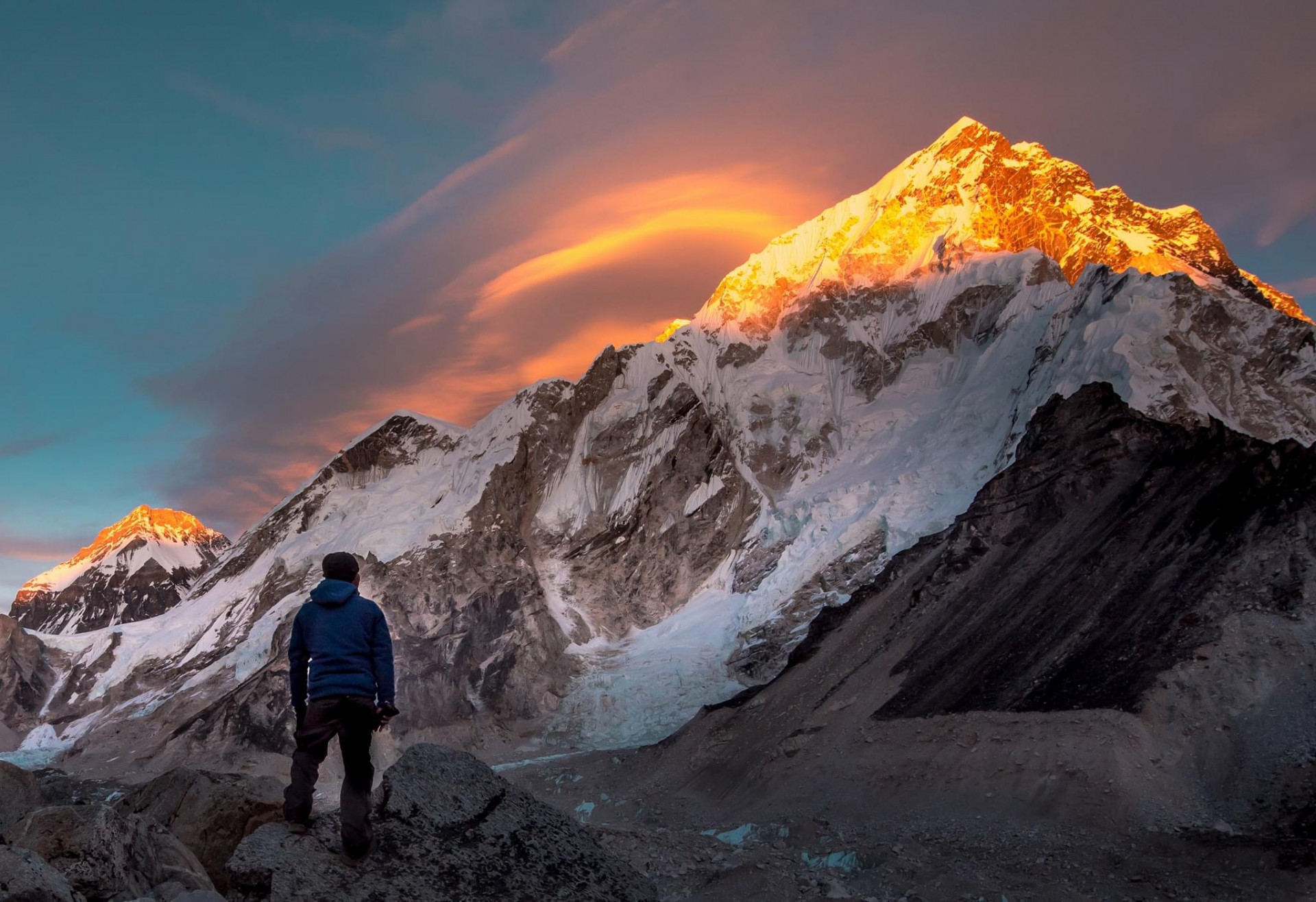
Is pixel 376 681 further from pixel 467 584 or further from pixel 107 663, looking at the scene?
pixel 107 663

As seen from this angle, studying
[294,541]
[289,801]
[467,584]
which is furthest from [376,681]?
[294,541]

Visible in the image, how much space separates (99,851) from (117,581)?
164 meters

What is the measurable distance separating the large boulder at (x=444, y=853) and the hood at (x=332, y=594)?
1301mm

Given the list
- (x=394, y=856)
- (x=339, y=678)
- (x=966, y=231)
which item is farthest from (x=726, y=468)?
(x=394, y=856)

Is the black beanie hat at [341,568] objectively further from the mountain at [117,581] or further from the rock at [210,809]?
the mountain at [117,581]

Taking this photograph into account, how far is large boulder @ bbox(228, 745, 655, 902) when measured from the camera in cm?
703

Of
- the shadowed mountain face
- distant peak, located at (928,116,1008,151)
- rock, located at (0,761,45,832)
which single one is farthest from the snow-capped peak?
rock, located at (0,761,45,832)

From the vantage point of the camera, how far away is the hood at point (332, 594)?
7978mm

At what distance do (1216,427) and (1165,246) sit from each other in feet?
184

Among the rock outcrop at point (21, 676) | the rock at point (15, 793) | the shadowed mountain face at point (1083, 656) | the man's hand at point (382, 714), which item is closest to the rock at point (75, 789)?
the rock at point (15, 793)

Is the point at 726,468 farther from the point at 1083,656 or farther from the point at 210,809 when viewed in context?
the point at 210,809

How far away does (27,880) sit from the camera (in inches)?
297

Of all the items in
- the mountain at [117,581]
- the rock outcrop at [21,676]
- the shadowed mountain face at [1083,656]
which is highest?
the mountain at [117,581]

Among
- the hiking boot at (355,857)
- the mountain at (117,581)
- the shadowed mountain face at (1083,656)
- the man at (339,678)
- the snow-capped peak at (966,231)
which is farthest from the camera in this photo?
the mountain at (117,581)
